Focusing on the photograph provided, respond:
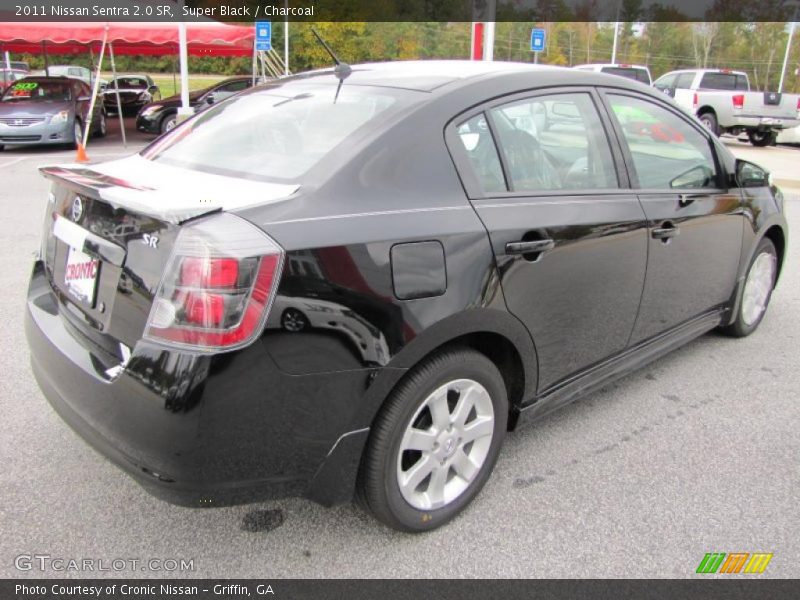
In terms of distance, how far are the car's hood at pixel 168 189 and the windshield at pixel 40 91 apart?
46.9 ft

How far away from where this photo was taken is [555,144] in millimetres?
2953

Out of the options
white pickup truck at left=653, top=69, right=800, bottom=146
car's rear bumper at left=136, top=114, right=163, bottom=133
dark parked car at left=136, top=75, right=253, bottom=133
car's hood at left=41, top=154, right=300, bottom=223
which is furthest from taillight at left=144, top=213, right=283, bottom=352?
white pickup truck at left=653, top=69, right=800, bottom=146

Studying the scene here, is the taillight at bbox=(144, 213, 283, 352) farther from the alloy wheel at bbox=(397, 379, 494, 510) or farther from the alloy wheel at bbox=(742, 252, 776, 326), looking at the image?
the alloy wheel at bbox=(742, 252, 776, 326)

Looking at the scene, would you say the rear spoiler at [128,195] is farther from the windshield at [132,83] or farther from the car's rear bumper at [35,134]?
the windshield at [132,83]

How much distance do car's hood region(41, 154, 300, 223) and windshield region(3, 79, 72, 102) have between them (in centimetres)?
1430

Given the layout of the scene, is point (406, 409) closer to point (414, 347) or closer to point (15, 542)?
point (414, 347)

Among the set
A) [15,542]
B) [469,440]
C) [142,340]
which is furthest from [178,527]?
[469,440]

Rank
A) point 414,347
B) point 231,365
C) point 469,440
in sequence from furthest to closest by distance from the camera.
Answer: point 469,440 < point 414,347 < point 231,365

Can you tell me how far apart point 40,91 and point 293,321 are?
52.0 feet

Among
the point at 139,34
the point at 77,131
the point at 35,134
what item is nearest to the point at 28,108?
the point at 35,134

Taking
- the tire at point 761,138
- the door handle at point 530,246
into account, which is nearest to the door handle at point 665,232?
the door handle at point 530,246

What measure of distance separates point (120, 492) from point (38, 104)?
46.2ft

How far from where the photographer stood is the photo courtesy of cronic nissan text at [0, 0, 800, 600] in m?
1.98
